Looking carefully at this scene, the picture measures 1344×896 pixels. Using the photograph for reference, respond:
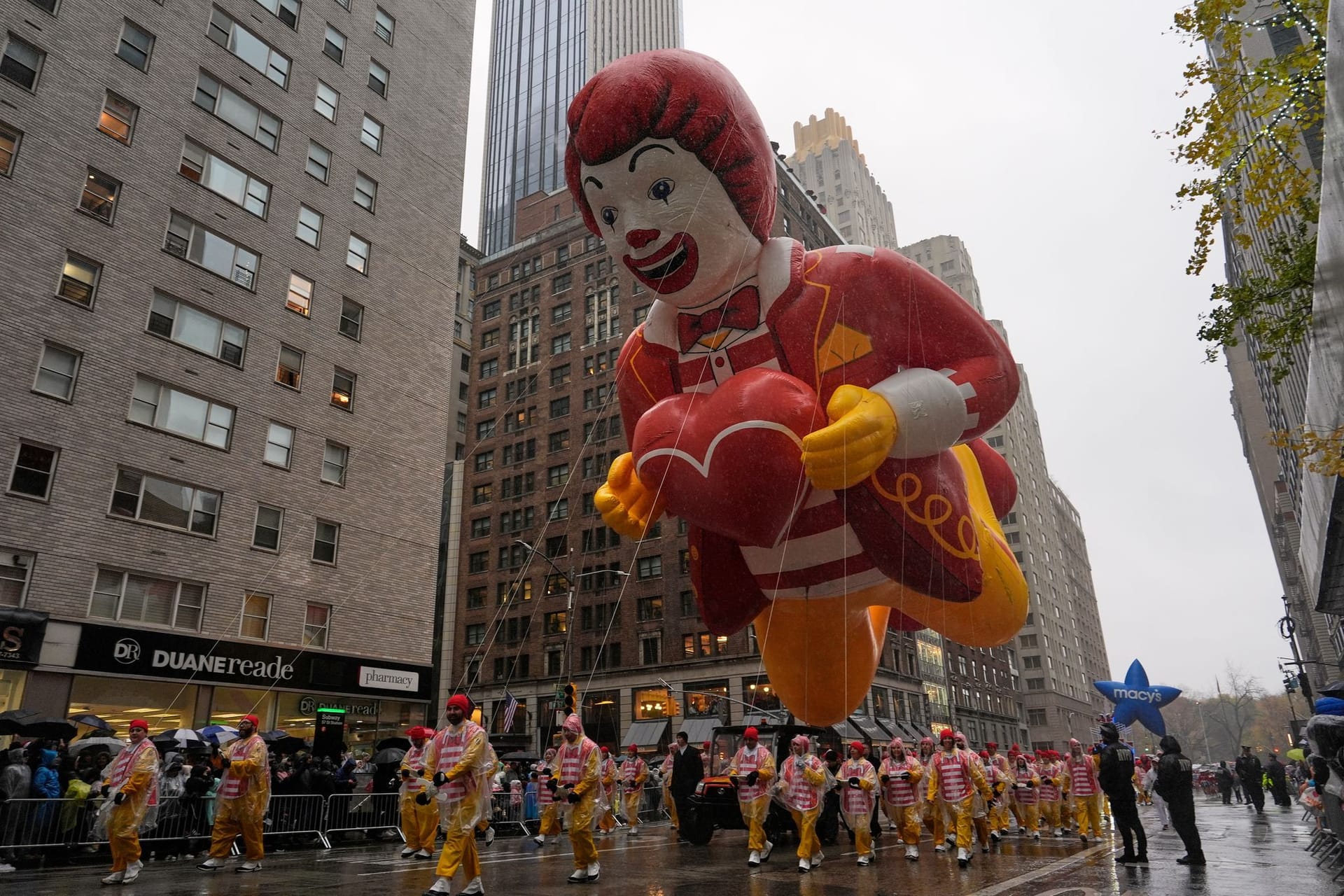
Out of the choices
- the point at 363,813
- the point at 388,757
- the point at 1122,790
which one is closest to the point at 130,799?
the point at 388,757

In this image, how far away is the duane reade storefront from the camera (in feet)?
64.8

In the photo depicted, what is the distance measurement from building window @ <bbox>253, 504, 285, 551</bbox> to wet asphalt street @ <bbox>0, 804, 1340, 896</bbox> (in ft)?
35.0

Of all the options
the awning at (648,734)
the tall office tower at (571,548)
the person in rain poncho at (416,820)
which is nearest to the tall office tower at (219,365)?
the person in rain poncho at (416,820)

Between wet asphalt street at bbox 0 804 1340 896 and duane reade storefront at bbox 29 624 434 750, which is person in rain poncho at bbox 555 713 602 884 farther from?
duane reade storefront at bbox 29 624 434 750

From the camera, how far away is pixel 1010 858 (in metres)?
12.8

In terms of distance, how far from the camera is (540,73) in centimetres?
13200

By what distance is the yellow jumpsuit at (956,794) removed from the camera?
12906mm

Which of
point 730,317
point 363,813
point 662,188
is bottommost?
point 363,813

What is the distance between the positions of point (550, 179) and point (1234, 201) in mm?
116955

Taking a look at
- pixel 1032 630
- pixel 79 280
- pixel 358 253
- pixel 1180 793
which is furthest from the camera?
pixel 1032 630

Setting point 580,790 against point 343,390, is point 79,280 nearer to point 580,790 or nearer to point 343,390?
point 343,390

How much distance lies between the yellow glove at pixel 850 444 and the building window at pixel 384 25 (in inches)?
1256

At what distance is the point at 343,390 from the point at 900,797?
2078 cm

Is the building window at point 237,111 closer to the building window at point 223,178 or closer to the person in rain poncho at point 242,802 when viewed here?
the building window at point 223,178
